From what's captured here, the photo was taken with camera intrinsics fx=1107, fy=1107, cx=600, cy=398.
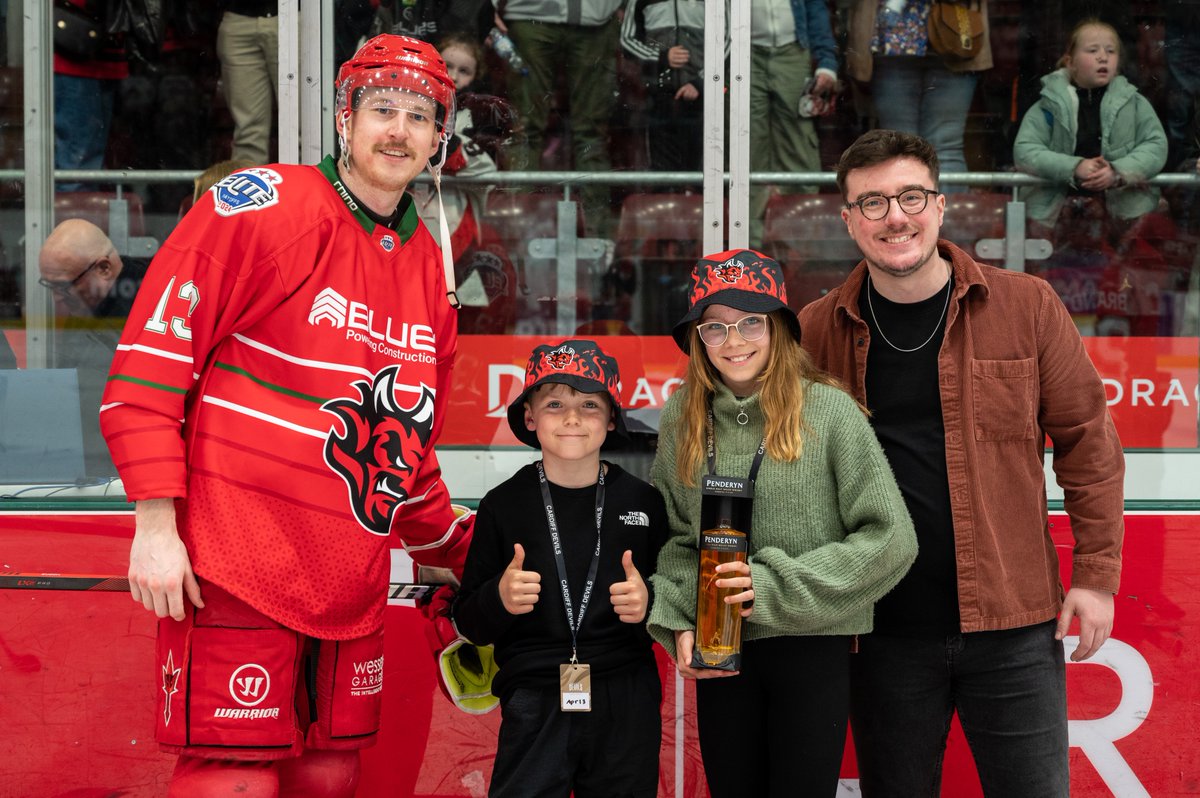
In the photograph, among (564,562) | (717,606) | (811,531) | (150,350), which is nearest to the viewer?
(150,350)

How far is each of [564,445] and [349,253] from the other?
1.98ft

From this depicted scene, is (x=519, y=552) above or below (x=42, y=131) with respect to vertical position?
below

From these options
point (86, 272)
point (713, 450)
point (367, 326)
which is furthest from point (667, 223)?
point (86, 272)

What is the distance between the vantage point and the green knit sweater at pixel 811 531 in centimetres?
216

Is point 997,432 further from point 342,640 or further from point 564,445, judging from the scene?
point 342,640

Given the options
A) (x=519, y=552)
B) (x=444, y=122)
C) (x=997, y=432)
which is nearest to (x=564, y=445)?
(x=519, y=552)

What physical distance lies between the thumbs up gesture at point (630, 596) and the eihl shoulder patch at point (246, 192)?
1019mm

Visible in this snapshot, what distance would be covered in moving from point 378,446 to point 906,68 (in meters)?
2.00

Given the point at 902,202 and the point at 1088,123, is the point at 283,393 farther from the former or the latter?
the point at 1088,123

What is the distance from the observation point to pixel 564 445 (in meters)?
2.38

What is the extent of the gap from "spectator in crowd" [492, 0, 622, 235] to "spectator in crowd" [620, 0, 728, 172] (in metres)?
0.10

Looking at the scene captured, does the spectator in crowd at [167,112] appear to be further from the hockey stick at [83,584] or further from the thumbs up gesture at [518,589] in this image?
the thumbs up gesture at [518,589]

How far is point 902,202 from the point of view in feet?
7.73

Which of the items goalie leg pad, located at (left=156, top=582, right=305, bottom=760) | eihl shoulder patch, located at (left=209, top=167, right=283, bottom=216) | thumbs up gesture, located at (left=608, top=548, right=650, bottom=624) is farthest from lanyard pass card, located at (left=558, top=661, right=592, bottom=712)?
eihl shoulder patch, located at (left=209, top=167, right=283, bottom=216)
